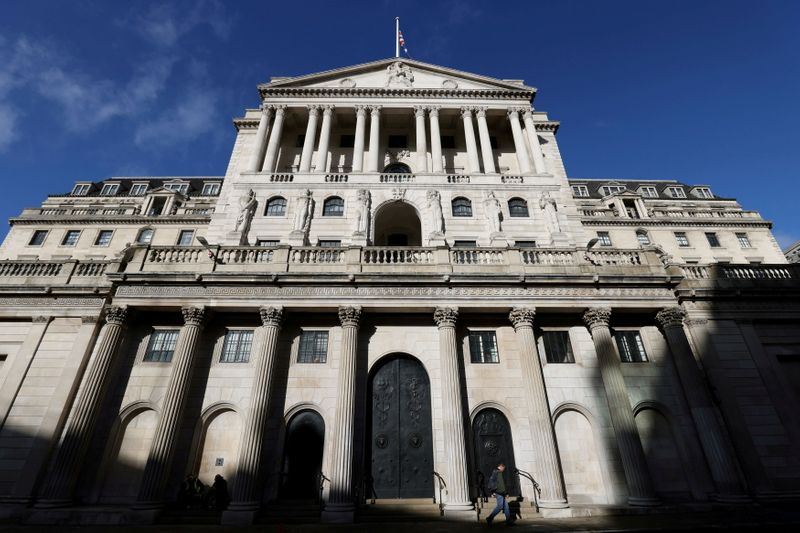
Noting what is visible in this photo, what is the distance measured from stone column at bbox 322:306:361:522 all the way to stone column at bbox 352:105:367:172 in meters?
12.7

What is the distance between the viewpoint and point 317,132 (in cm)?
2981

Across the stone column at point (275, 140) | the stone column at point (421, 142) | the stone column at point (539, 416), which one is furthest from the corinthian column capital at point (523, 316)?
the stone column at point (275, 140)

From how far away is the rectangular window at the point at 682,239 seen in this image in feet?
130

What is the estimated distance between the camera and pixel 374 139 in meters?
27.0

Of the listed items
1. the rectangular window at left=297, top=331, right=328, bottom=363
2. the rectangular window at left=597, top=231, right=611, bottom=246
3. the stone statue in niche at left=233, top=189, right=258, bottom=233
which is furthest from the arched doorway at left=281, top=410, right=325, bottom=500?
the rectangular window at left=597, top=231, right=611, bottom=246

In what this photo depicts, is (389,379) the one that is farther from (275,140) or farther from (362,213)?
(275,140)

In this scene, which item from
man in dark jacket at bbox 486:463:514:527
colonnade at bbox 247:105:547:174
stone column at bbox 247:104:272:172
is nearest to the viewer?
man in dark jacket at bbox 486:463:514:527

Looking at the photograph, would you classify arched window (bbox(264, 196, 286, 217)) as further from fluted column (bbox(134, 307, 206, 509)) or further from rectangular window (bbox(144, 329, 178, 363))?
rectangular window (bbox(144, 329, 178, 363))

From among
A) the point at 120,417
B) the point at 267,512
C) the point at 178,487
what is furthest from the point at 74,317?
the point at 267,512

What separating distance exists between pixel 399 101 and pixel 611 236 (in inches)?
1040

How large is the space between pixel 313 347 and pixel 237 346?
11.5 feet

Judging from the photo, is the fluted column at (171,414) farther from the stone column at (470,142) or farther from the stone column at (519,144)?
the stone column at (519,144)

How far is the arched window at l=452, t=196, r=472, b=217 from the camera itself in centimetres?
2411

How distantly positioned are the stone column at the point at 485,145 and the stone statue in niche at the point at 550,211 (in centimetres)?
391
